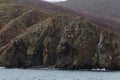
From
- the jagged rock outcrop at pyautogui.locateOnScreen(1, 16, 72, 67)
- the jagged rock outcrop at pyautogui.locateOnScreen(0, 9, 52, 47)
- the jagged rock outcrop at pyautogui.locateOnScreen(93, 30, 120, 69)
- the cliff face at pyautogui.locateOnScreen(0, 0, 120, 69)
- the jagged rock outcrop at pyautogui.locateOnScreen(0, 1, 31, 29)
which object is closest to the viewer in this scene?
the jagged rock outcrop at pyautogui.locateOnScreen(93, 30, 120, 69)

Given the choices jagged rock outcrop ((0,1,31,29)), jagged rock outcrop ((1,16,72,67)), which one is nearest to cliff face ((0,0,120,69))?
jagged rock outcrop ((1,16,72,67))

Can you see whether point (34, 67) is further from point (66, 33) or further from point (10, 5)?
point (10, 5)

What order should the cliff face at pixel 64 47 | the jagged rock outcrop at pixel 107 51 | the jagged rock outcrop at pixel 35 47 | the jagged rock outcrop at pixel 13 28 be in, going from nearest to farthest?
the jagged rock outcrop at pixel 107 51
the cliff face at pixel 64 47
the jagged rock outcrop at pixel 35 47
the jagged rock outcrop at pixel 13 28

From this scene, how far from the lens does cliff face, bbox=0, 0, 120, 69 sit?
122 meters

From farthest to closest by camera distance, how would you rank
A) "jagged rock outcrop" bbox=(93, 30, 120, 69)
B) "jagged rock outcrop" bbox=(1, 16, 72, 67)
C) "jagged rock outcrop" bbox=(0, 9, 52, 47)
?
"jagged rock outcrop" bbox=(0, 9, 52, 47)
"jagged rock outcrop" bbox=(1, 16, 72, 67)
"jagged rock outcrop" bbox=(93, 30, 120, 69)

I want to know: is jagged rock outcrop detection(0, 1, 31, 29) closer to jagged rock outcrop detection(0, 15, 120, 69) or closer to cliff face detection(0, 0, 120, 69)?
cliff face detection(0, 0, 120, 69)

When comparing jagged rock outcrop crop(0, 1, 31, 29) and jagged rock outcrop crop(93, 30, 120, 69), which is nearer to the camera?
jagged rock outcrop crop(93, 30, 120, 69)

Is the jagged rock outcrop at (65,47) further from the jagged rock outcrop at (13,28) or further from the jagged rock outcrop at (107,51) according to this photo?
the jagged rock outcrop at (13,28)

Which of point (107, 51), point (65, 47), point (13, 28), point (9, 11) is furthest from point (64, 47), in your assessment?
point (9, 11)

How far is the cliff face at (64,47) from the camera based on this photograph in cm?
12156

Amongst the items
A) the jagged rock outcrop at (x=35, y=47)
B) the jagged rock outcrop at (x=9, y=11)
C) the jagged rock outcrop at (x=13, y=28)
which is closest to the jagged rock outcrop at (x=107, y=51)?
the jagged rock outcrop at (x=35, y=47)

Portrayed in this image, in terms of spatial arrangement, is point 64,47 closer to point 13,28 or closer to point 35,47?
point 35,47

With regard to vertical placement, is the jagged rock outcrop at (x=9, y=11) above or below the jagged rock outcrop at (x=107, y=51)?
above

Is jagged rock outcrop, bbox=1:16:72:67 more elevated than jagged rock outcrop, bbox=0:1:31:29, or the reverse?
jagged rock outcrop, bbox=0:1:31:29
